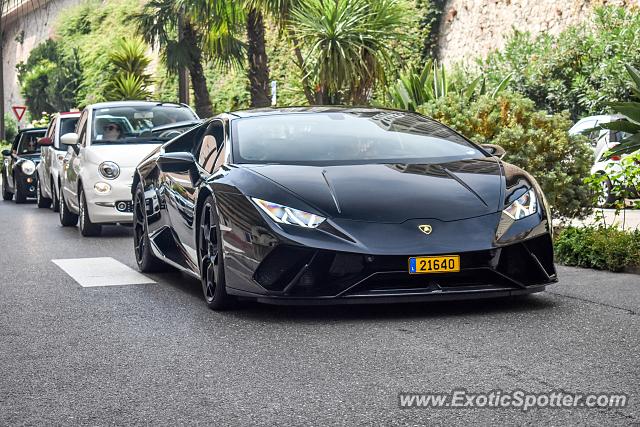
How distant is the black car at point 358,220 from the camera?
7.21 m

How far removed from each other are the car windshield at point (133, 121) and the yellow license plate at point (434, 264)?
353 inches

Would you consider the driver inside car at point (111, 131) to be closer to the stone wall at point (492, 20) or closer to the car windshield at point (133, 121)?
the car windshield at point (133, 121)

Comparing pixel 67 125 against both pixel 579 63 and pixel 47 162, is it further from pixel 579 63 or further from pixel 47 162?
pixel 579 63

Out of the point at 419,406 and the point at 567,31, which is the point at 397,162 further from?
the point at 567,31

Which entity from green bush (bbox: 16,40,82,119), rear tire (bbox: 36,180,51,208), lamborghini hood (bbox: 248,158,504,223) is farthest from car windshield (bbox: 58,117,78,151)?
green bush (bbox: 16,40,82,119)

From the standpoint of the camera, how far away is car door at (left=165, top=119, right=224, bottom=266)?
28.0ft

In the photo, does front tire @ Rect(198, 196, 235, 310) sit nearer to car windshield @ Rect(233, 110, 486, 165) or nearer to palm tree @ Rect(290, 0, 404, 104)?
car windshield @ Rect(233, 110, 486, 165)

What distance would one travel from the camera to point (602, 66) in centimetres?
2405

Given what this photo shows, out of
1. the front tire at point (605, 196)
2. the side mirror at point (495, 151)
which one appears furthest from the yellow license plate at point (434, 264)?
the front tire at point (605, 196)

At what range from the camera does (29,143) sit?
989 inches

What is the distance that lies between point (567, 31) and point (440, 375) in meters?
22.0

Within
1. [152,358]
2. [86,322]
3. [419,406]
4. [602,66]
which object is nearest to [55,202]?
[602,66]

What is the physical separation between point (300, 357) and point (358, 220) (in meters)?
1.26

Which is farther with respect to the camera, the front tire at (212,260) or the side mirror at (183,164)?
the side mirror at (183,164)
